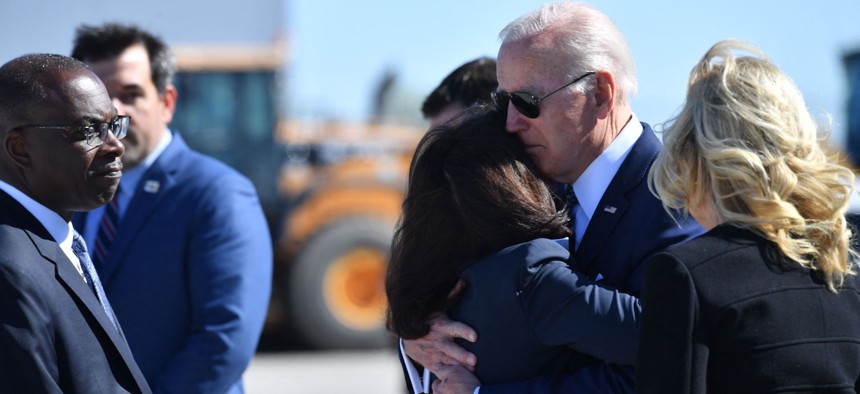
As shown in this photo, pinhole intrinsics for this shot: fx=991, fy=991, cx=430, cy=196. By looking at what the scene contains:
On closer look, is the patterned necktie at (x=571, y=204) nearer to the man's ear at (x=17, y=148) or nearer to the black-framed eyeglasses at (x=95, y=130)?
the black-framed eyeglasses at (x=95, y=130)

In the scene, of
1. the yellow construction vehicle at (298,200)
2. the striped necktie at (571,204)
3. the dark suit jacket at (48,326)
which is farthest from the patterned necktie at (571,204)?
the yellow construction vehicle at (298,200)

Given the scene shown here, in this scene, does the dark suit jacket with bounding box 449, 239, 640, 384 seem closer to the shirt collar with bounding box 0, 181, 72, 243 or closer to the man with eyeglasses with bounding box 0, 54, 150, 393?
the man with eyeglasses with bounding box 0, 54, 150, 393

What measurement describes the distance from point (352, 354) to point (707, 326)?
26.2ft

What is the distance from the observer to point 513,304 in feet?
6.54

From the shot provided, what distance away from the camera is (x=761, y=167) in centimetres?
180

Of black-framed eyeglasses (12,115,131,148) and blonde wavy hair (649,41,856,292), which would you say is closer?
blonde wavy hair (649,41,856,292)

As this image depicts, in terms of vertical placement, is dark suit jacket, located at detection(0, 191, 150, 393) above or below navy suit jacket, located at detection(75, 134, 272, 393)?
above

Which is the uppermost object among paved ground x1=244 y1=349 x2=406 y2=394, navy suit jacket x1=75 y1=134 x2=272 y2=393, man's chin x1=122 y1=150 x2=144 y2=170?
man's chin x1=122 y1=150 x2=144 y2=170

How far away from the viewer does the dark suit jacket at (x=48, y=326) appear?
1.92 metres

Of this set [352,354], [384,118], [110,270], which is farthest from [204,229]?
[384,118]

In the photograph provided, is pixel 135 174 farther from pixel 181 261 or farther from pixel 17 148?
pixel 17 148

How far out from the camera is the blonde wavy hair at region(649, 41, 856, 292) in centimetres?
181

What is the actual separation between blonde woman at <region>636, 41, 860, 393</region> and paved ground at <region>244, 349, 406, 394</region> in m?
5.76

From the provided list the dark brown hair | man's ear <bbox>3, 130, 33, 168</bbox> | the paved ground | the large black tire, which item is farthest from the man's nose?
the large black tire
